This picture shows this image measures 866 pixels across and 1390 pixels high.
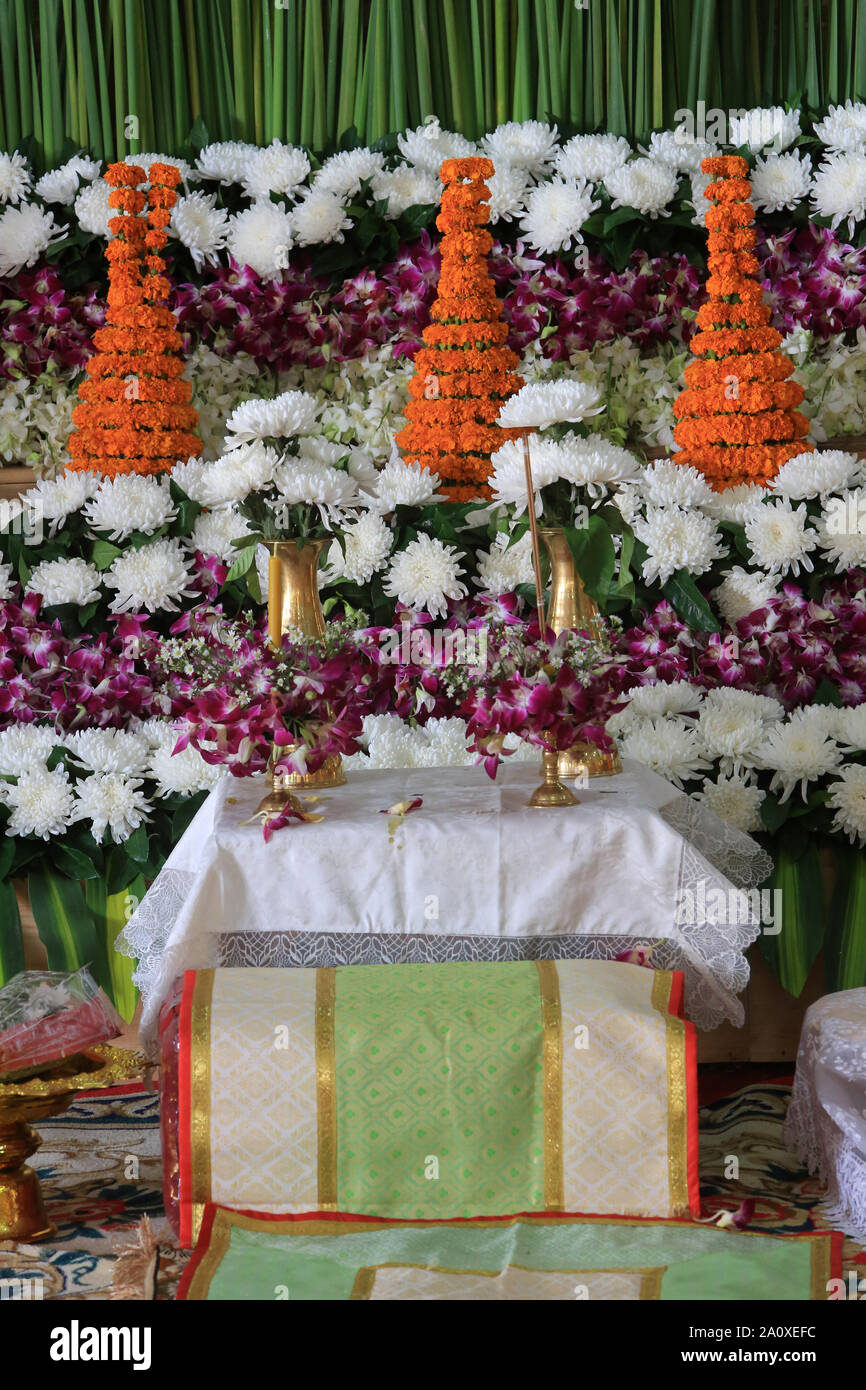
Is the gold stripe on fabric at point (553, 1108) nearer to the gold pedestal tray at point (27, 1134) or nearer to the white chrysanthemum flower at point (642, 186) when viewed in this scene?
the gold pedestal tray at point (27, 1134)

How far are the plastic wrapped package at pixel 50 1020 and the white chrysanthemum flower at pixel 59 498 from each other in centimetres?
122

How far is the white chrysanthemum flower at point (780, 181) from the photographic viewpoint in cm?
397

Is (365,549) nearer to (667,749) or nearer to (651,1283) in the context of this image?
(667,749)

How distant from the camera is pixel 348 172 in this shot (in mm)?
4051

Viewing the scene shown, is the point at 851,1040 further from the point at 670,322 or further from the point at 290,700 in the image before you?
the point at 670,322

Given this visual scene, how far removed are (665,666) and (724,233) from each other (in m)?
1.22

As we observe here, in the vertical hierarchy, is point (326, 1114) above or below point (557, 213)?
below

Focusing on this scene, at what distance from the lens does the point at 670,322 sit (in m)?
4.17

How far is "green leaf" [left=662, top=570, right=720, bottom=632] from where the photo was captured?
10.8 ft

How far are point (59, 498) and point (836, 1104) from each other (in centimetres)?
217

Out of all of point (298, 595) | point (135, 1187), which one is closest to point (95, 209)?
point (298, 595)

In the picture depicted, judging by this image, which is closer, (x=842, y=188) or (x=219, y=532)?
(x=219, y=532)

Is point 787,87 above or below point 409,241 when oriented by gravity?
above

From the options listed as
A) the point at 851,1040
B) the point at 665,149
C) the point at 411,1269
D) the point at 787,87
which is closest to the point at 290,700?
the point at 411,1269
